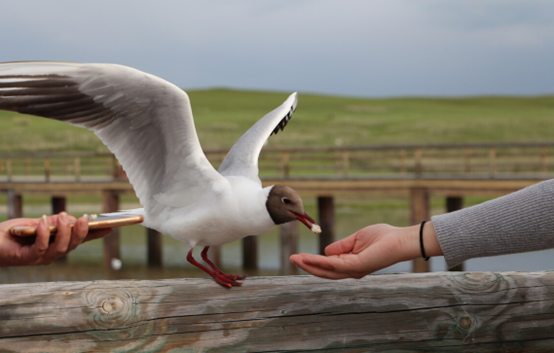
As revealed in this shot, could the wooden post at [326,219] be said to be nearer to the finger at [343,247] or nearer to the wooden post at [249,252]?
the wooden post at [249,252]

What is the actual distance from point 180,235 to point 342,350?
0.78 meters

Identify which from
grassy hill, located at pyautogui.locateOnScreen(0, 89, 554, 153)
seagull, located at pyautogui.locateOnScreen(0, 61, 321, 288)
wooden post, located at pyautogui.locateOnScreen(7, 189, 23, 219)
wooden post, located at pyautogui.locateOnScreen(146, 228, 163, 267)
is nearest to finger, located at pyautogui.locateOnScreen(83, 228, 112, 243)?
seagull, located at pyautogui.locateOnScreen(0, 61, 321, 288)

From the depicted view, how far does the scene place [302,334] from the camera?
1855 mm

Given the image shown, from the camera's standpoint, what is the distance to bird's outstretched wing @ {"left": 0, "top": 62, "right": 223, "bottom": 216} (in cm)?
218

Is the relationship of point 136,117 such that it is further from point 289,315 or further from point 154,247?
point 154,247

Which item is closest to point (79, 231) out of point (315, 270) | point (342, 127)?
point (315, 270)

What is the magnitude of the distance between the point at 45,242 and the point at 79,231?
0.09m

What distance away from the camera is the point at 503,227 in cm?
155

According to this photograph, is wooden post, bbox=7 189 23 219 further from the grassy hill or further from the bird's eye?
→ the grassy hill

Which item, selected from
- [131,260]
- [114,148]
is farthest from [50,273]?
[114,148]

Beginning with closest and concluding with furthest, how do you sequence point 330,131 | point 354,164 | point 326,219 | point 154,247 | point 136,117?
point 136,117, point 326,219, point 154,247, point 354,164, point 330,131

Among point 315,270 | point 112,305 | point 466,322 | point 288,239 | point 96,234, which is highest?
point 96,234

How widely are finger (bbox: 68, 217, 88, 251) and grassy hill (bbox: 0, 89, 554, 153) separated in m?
27.2

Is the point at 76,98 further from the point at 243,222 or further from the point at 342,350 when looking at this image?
the point at 342,350
